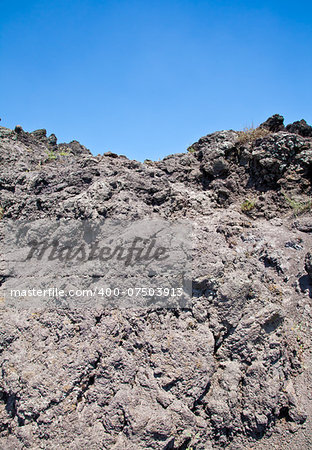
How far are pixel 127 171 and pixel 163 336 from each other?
8.86ft

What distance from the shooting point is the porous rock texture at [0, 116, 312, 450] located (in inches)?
117

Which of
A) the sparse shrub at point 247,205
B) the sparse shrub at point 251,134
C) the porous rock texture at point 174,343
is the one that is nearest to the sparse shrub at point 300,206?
the porous rock texture at point 174,343

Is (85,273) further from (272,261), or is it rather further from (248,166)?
(248,166)

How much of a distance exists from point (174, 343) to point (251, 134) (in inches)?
163

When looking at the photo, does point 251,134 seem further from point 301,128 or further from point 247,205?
point 247,205

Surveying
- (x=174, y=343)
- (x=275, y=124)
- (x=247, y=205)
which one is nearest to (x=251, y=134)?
(x=275, y=124)

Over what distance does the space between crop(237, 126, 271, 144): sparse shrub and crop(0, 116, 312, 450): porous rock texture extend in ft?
3.39

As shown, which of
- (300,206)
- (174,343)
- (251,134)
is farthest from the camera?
(251,134)

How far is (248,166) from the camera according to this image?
17.3 feet

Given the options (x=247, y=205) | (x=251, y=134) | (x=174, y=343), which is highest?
(x=251, y=134)

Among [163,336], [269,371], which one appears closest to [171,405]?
[163,336]

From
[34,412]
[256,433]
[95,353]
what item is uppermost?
[95,353]

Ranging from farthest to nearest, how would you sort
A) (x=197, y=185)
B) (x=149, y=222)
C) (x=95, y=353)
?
(x=197, y=185) < (x=149, y=222) < (x=95, y=353)

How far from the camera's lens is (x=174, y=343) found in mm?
3324
